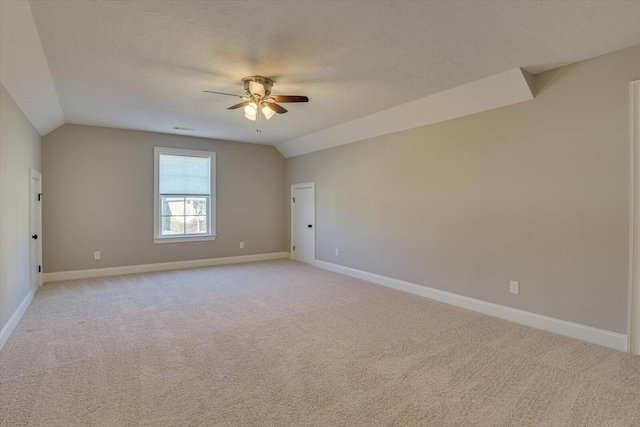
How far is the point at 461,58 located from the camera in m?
2.99

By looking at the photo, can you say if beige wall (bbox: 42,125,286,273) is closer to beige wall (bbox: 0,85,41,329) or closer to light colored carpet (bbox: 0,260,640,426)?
beige wall (bbox: 0,85,41,329)

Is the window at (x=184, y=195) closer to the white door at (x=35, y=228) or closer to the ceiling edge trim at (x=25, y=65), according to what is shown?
the white door at (x=35, y=228)

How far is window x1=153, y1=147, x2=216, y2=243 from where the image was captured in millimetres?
6242

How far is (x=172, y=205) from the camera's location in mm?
6410

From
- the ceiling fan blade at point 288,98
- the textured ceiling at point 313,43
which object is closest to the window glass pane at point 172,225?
the textured ceiling at point 313,43

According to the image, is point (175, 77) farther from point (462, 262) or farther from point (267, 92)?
point (462, 262)

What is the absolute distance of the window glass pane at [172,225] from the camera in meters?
6.34

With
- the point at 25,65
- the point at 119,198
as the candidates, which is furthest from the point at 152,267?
the point at 25,65

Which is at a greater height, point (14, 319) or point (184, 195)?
point (184, 195)

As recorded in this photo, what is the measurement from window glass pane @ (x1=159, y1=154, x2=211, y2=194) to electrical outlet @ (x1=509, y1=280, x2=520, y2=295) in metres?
5.53

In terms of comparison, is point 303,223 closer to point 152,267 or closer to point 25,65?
point 152,267

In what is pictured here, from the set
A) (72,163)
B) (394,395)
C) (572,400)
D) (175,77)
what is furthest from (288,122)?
(572,400)

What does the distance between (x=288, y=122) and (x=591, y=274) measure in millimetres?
4302

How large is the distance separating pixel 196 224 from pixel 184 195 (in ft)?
2.09
